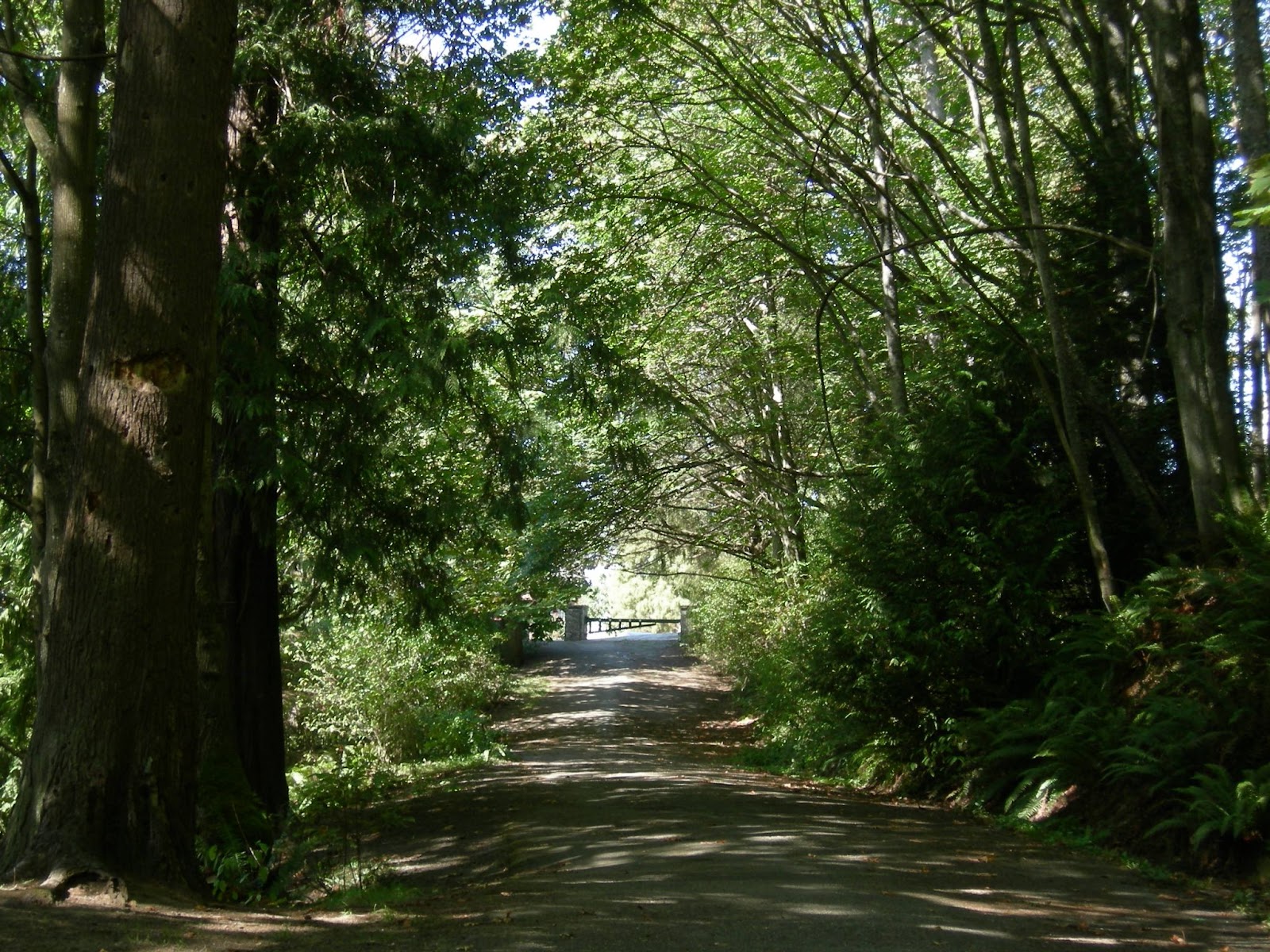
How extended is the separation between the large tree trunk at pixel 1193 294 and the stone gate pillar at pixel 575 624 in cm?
3270

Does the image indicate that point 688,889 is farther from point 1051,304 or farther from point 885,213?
point 885,213

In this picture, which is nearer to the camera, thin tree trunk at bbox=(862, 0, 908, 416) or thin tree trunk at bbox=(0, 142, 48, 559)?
thin tree trunk at bbox=(0, 142, 48, 559)

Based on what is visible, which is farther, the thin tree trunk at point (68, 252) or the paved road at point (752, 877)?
the thin tree trunk at point (68, 252)

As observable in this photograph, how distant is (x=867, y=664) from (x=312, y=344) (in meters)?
7.22

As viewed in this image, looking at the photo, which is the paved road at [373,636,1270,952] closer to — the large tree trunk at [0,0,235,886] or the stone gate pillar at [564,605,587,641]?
the large tree trunk at [0,0,235,886]

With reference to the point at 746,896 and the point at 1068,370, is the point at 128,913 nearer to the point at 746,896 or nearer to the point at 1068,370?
the point at 746,896

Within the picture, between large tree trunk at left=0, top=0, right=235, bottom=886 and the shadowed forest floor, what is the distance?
60 cm

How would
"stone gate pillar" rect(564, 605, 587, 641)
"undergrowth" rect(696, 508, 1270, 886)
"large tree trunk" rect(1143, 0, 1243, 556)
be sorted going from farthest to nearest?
1. "stone gate pillar" rect(564, 605, 587, 641)
2. "large tree trunk" rect(1143, 0, 1243, 556)
3. "undergrowth" rect(696, 508, 1270, 886)

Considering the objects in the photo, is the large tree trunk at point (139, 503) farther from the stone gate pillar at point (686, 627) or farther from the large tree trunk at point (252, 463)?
the stone gate pillar at point (686, 627)

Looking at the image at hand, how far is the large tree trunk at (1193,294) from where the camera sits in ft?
34.0

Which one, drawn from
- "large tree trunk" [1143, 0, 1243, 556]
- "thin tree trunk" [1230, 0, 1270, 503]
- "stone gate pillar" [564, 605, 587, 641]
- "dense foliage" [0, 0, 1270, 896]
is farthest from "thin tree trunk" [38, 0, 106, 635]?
"stone gate pillar" [564, 605, 587, 641]

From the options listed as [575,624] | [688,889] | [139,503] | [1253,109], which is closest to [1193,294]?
[1253,109]

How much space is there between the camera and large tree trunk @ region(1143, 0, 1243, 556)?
10.4 m

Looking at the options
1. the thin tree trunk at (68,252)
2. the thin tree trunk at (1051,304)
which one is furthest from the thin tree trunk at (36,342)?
the thin tree trunk at (1051,304)
